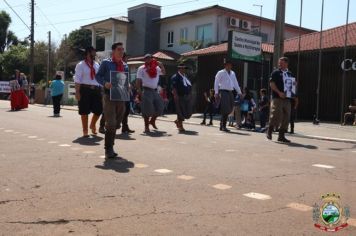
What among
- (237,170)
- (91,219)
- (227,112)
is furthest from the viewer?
(227,112)

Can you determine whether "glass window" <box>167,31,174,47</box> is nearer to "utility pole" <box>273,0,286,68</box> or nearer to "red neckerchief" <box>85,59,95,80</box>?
"utility pole" <box>273,0,286,68</box>

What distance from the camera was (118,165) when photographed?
6.85 metres

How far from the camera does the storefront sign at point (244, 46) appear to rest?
17641 mm

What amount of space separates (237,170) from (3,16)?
226ft

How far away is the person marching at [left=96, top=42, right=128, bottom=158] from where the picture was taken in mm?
7395

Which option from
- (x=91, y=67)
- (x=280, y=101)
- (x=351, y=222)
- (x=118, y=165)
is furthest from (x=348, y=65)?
(x=351, y=222)

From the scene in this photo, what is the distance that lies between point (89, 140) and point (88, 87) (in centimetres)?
148

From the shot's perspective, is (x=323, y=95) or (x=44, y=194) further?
(x=323, y=95)

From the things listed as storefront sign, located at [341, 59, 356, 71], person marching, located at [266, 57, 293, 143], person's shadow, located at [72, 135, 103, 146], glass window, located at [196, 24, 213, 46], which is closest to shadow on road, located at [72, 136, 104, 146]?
person's shadow, located at [72, 135, 103, 146]

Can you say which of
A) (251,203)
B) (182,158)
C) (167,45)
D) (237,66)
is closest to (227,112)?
(182,158)

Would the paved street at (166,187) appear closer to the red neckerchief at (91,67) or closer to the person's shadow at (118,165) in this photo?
the person's shadow at (118,165)

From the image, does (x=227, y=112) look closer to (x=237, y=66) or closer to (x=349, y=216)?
(x=349, y=216)

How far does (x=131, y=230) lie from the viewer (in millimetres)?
4043

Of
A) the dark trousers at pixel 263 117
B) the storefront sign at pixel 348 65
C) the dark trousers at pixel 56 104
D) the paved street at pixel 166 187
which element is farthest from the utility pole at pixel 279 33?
the dark trousers at pixel 56 104
